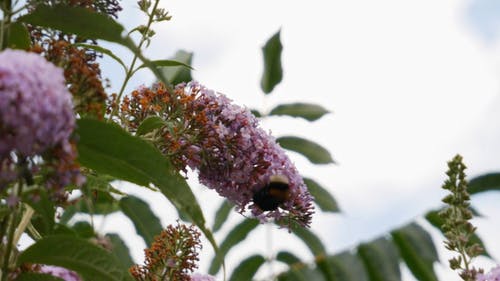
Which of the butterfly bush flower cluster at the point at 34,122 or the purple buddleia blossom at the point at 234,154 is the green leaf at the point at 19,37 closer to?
the butterfly bush flower cluster at the point at 34,122

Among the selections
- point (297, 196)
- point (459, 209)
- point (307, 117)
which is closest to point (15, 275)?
point (297, 196)

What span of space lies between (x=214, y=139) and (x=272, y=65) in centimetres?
185

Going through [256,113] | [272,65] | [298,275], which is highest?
[272,65]

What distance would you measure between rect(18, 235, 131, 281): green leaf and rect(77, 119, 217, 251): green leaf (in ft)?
0.76

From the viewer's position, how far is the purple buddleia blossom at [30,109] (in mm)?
1606

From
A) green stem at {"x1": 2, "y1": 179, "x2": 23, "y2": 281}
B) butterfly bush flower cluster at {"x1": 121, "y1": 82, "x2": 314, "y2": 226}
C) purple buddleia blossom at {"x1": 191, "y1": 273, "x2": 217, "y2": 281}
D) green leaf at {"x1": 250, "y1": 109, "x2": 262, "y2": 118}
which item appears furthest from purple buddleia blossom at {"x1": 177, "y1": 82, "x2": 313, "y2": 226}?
green leaf at {"x1": 250, "y1": 109, "x2": 262, "y2": 118}

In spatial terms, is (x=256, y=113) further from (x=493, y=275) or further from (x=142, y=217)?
(x=493, y=275)

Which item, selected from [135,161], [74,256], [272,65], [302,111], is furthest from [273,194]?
[272,65]

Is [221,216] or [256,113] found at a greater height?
[256,113]

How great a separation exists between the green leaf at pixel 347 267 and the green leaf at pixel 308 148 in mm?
1796

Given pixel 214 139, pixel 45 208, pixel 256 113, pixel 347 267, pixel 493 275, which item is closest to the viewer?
pixel 45 208

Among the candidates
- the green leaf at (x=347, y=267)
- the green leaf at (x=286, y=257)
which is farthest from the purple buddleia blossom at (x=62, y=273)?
the green leaf at (x=286, y=257)

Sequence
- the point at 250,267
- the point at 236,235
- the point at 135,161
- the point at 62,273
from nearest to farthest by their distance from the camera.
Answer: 1. the point at 135,161
2. the point at 62,273
3. the point at 250,267
4. the point at 236,235

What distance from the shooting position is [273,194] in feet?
8.58
